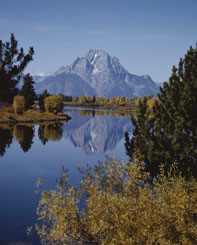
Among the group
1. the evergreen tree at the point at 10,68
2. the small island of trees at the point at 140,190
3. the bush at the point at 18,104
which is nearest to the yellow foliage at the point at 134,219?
the small island of trees at the point at 140,190

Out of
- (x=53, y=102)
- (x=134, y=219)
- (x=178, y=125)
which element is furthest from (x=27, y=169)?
(x=53, y=102)

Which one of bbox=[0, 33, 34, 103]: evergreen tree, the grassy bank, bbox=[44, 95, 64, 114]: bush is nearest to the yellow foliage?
bbox=[0, 33, 34, 103]: evergreen tree

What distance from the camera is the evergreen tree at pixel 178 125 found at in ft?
83.5

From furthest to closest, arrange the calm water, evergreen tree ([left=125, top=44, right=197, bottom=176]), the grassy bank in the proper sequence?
the grassy bank < the calm water < evergreen tree ([left=125, top=44, right=197, bottom=176])

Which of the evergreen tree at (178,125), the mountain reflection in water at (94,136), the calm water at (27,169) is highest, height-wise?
the evergreen tree at (178,125)

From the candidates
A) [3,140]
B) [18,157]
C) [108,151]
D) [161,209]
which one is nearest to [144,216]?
[161,209]

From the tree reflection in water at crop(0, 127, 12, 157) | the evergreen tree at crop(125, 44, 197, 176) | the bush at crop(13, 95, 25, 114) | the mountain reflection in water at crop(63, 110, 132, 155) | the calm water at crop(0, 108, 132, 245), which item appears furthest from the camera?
the bush at crop(13, 95, 25, 114)

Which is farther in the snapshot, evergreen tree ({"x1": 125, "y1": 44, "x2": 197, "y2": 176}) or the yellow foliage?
evergreen tree ({"x1": 125, "y1": 44, "x2": 197, "y2": 176})

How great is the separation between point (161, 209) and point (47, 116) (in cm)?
12562

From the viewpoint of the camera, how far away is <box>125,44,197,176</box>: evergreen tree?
25.4m

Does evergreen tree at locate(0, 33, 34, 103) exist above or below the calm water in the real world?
above

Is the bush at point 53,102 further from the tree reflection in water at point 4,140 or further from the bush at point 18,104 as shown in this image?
the tree reflection in water at point 4,140

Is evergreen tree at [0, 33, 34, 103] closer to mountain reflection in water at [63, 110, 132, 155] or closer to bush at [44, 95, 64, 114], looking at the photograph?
mountain reflection in water at [63, 110, 132, 155]

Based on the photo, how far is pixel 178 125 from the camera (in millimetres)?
24672
